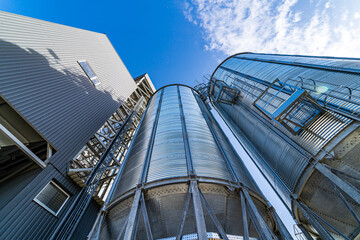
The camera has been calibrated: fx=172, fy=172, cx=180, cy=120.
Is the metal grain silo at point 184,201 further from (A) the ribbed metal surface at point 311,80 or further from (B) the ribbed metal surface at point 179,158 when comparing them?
(A) the ribbed metal surface at point 311,80

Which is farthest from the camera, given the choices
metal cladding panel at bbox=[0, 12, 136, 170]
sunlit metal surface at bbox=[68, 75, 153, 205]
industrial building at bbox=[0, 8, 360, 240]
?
sunlit metal surface at bbox=[68, 75, 153, 205]

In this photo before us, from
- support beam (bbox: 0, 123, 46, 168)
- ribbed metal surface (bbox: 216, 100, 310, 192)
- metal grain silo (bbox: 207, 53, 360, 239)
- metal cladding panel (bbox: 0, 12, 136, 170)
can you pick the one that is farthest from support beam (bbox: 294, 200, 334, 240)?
support beam (bbox: 0, 123, 46, 168)

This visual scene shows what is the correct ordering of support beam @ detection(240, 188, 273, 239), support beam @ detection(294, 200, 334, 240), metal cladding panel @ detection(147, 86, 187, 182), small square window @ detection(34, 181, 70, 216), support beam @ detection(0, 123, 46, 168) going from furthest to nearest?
small square window @ detection(34, 181, 70, 216), support beam @ detection(0, 123, 46, 168), metal cladding panel @ detection(147, 86, 187, 182), support beam @ detection(294, 200, 334, 240), support beam @ detection(240, 188, 273, 239)

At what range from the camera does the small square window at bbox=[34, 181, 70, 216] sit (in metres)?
8.46

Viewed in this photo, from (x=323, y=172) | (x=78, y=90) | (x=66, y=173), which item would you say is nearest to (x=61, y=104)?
(x=78, y=90)

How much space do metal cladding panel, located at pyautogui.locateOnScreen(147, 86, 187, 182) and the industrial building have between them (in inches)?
2.2

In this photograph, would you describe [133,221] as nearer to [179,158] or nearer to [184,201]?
[184,201]

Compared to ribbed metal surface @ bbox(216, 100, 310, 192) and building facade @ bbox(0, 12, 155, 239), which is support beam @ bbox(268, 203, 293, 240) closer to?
ribbed metal surface @ bbox(216, 100, 310, 192)

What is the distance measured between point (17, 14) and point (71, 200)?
1242 centimetres

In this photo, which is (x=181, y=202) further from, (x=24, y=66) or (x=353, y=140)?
(x=24, y=66)

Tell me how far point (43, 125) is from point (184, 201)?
29.2 feet

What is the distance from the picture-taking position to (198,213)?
497 centimetres

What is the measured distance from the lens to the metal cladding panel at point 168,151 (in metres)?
6.71

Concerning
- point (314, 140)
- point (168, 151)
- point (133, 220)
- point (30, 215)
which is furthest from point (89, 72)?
point (314, 140)
